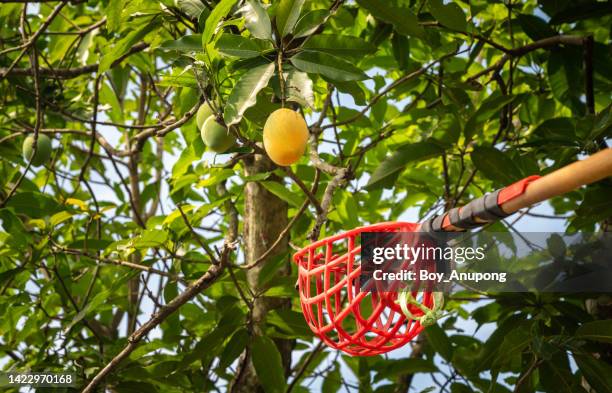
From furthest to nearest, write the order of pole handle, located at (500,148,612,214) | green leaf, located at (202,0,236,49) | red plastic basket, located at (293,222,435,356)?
1. green leaf, located at (202,0,236,49)
2. red plastic basket, located at (293,222,435,356)
3. pole handle, located at (500,148,612,214)

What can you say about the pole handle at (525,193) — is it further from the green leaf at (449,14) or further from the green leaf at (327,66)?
the green leaf at (449,14)

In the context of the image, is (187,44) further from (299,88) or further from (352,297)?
(352,297)

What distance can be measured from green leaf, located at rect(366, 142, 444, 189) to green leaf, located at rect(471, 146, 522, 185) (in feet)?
0.31

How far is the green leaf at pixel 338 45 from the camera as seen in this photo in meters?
1.08

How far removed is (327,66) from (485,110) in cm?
63

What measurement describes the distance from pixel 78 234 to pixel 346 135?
1199 millimetres

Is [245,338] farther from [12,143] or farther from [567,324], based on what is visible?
[12,143]

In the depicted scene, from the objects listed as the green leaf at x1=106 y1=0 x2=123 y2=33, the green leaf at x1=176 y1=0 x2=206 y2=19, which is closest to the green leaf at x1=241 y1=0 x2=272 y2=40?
the green leaf at x1=176 y1=0 x2=206 y2=19

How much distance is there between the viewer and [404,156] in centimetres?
149

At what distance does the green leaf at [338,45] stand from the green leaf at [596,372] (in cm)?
77

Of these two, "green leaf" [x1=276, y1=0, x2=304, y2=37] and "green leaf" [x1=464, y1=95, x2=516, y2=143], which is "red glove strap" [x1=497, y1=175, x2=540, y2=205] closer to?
"green leaf" [x1=276, y1=0, x2=304, y2=37]

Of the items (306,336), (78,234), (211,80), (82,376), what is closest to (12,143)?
(78,234)

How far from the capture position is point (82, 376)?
5.45 feet

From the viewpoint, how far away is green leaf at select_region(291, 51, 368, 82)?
101 centimetres
